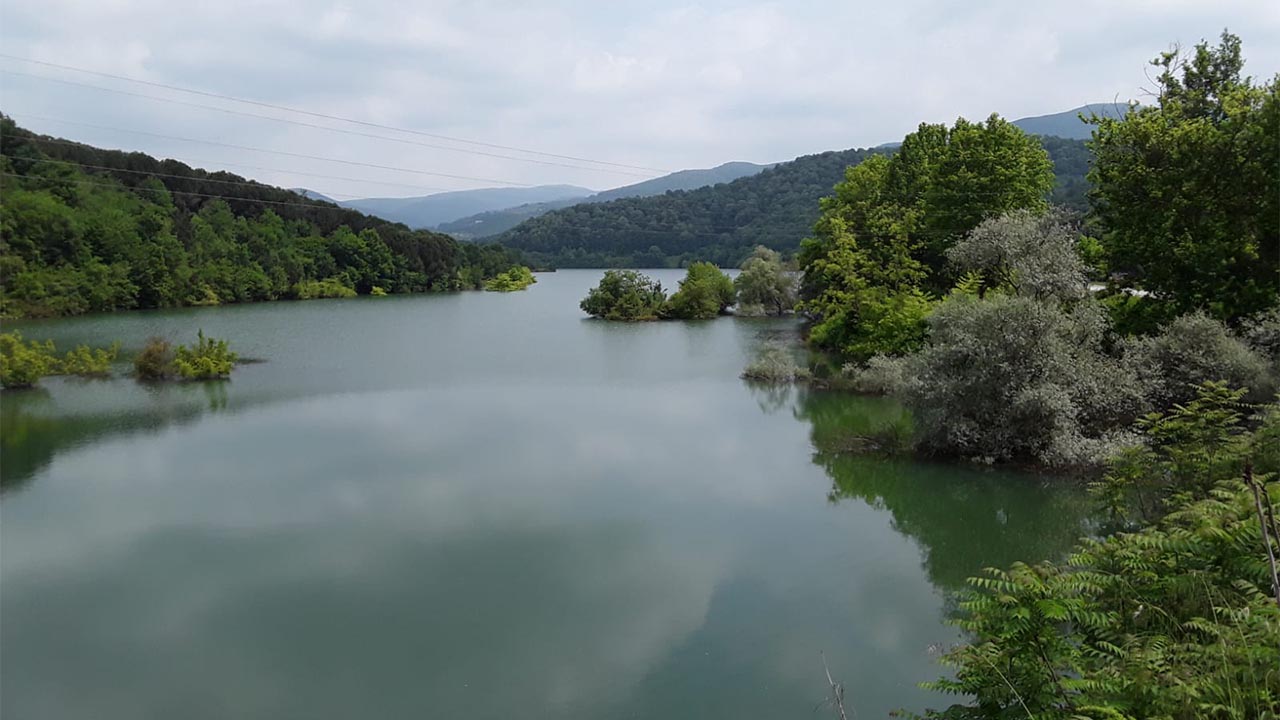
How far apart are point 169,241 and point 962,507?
45.9m

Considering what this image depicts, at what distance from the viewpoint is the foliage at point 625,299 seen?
41.7 meters

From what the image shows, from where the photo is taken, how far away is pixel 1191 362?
43.2 feet

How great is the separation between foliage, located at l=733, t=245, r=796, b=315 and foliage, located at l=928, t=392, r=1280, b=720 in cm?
3742

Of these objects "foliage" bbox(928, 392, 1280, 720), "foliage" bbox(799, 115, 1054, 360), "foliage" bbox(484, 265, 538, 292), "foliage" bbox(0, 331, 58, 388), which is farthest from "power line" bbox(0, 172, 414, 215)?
"foliage" bbox(928, 392, 1280, 720)

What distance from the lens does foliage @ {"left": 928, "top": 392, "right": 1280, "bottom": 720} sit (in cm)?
366

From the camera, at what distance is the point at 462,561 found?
9.80 m

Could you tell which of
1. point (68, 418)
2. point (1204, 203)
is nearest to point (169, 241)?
point (68, 418)

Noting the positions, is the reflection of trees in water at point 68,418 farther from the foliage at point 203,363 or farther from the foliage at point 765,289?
the foliage at point 765,289

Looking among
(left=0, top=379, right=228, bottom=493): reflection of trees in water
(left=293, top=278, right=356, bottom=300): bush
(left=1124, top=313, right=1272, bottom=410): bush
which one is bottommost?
(left=0, top=379, right=228, bottom=493): reflection of trees in water

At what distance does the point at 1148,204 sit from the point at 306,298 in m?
50.4

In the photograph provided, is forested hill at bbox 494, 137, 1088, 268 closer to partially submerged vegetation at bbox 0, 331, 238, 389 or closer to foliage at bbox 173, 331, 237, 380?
foliage at bbox 173, 331, 237, 380

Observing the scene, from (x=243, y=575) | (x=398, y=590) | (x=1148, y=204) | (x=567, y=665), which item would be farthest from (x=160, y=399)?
(x=1148, y=204)

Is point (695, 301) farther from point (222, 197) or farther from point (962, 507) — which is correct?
point (222, 197)

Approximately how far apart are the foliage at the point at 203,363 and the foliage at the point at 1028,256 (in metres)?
20.2
